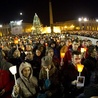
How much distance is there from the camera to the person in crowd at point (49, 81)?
18.9ft

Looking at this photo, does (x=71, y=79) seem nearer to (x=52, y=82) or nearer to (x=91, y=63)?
(x=52, y=82)

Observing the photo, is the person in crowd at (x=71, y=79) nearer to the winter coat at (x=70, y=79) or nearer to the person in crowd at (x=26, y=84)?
the winter coat at (x=70, y=79)

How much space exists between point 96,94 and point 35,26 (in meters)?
79.8

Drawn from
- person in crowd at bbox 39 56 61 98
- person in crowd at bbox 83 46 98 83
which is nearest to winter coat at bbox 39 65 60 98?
person in crowd at bbox 39 56 61 98

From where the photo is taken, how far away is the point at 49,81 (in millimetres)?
5793

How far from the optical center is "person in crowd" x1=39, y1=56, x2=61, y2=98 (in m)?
5.76

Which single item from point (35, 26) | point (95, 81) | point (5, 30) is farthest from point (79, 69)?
point (5, 30)

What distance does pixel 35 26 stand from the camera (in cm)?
8306

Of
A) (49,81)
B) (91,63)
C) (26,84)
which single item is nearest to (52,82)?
(49,81)

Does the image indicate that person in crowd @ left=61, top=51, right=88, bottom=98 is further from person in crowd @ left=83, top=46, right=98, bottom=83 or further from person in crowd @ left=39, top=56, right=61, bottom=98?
person in crowd @ left=83, top=46, right=98, bottom=83

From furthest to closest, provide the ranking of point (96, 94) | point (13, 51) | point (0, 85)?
point (13, 51) → point (0, 85) → point (96, 94)

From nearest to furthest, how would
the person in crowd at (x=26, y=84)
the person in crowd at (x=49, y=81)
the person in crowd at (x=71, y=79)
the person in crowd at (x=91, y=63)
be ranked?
the person in crowd at (x=26, y=84) → the person in crowd at (x=49, y=81) → the person in crowd at (x=71, y=79) → the person in crowd at (x=91, y=63)

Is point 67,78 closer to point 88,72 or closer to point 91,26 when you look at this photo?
point 88,72

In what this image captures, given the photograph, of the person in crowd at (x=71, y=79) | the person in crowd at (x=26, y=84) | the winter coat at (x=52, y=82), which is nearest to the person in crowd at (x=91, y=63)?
the person in crowd at (x=71, y=79)
